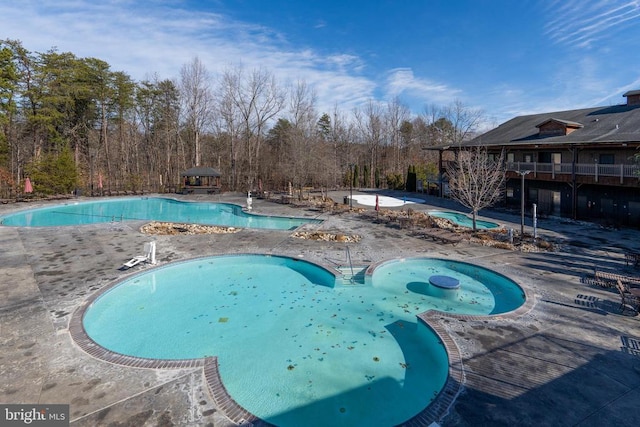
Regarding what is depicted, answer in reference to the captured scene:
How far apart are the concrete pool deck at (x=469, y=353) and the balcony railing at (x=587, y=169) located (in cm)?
563

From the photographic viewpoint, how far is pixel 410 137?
45.7 metres

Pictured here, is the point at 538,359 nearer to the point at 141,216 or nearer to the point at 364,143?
the point at 141,216

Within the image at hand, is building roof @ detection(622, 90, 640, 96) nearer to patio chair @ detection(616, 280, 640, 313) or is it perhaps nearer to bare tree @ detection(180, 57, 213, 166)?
patio chair @ detection(616, 280, 640, 313)

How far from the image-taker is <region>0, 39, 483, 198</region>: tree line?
27.0 m

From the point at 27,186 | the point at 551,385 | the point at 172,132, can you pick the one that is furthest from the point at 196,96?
the point at 551,385

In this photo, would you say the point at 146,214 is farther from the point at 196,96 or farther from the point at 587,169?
the point at 587,169

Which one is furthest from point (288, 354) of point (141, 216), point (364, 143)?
point (364, 143)

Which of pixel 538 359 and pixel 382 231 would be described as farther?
pixel 382 231

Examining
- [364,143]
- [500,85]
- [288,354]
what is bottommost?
[288,354]

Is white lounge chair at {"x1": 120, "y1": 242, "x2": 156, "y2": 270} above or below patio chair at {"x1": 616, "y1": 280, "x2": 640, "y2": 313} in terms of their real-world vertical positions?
above

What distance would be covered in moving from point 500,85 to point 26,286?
43.8m

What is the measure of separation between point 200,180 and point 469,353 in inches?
1166
